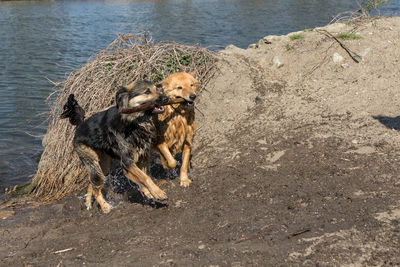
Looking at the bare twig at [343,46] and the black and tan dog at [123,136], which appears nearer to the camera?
the black and tan dog at [123,136]

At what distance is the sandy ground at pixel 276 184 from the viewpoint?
14.5 feet

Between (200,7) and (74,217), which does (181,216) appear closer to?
(74,217)

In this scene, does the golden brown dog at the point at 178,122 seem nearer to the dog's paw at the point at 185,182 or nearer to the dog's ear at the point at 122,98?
the dog's paw at the point at 185,182

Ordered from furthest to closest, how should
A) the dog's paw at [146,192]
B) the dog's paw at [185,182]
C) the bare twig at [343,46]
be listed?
the bare twig at [343,46] → the dog's paw at [185,182] → the dog's paw at [146,192]

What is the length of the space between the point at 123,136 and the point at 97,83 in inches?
103

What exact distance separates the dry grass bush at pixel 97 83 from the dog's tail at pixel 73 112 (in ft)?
4.67

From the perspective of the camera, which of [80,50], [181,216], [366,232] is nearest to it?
[366,232]

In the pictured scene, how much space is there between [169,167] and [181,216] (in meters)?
1.18

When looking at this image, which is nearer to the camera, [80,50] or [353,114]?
[353,114]

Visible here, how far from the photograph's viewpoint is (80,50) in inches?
695

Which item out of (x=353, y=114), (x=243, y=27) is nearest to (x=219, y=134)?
(x=353, y=114)

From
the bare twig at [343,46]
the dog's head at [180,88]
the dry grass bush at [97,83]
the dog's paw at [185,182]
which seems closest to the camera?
the dog's head at [180,88]

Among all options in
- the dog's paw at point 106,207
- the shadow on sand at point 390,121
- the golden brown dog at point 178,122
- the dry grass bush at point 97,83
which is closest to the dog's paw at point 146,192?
the golden brown dog at point 178,122

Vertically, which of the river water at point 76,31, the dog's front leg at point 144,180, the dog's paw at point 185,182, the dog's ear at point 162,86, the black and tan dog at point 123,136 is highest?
the dog's ear at point 162,86
